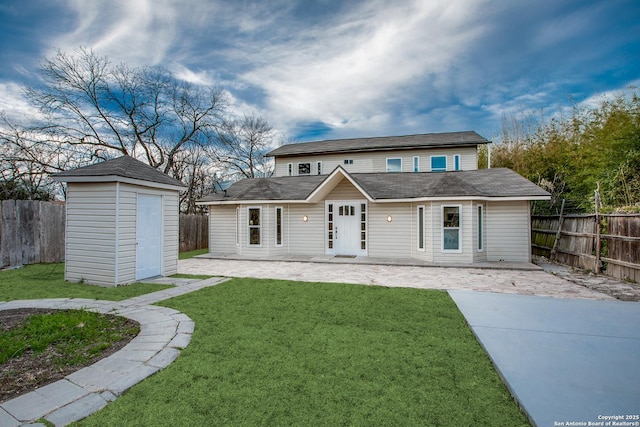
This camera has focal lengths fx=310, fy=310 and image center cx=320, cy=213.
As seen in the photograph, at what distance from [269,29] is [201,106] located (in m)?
12.0

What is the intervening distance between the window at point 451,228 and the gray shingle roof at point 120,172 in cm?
859

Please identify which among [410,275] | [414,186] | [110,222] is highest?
[414,186]

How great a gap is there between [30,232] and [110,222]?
16.0 feet

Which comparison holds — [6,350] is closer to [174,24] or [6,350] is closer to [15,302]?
[15,302]

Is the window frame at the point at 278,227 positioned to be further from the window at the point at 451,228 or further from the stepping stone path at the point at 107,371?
the stepping stone path at the point at 107,371

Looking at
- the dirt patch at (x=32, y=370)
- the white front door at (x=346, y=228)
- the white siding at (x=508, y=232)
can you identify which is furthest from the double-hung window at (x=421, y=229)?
the dirt patch at (x=32, y=370)

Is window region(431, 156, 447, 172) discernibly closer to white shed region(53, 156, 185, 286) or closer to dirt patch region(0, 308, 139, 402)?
white shed region(53, 156, 185, 286)

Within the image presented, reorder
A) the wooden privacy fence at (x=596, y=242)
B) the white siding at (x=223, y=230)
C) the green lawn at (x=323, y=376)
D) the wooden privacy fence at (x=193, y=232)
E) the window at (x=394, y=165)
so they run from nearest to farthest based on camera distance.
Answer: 1. the green lawn at (x=323, y=376)
2. the wooden privacy fence at (x=596, y=242)
3. the white siding at (x=223, y=230)
4. the wooden privacy fence at (x=193, y=232)
5. the window at (x=394, y=165)

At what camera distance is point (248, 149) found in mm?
26031

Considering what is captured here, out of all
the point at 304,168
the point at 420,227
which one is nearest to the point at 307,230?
→ the point at 420,227

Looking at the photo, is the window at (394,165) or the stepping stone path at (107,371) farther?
the window at (394,165)

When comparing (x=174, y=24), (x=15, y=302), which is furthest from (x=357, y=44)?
(x=15, y=302)

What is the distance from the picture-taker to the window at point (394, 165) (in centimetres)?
1614

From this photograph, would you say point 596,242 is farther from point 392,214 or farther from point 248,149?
point 248,149
